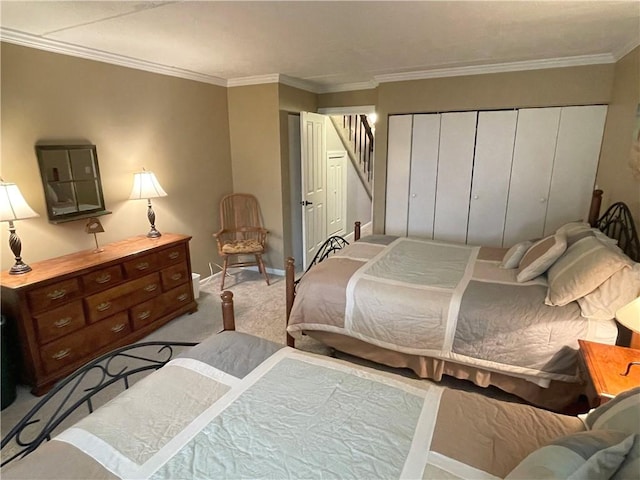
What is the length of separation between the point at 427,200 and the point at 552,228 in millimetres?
1279

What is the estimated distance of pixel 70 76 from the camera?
8.97 ft

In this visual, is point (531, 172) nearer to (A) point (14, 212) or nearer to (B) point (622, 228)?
(B) point (622, 228)

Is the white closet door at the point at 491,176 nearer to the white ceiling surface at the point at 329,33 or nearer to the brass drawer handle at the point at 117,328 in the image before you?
the white ceiling surface at the point at 329,33

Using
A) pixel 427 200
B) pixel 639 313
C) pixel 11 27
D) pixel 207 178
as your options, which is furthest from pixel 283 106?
pixel 639 313

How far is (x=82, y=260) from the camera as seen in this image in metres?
2.65

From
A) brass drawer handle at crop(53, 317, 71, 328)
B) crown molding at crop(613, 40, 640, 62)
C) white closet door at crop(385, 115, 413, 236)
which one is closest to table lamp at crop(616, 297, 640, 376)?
crown molding at crop(613, 40, 640, 62)

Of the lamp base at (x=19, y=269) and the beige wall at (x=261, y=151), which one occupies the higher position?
the beige wall at (x=261, y=151)

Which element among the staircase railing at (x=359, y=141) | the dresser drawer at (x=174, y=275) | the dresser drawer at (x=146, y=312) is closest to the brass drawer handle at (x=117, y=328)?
the dresser drawer at (x=146, y=312)

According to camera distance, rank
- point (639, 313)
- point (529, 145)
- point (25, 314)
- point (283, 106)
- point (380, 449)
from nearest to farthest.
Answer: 1. point (380, 449)
2. point (639, 313)
3. point (25, 314)
4. point (529, 145)
5. point (283, 106)

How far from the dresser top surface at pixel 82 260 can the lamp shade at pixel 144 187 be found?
0.40m

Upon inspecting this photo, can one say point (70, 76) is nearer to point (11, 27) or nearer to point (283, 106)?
point (11, 27)

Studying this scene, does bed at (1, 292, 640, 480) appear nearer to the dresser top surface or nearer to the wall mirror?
the dresser top surface

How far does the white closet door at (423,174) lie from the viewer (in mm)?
4008

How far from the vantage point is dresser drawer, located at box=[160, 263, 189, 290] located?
318 centimetres
